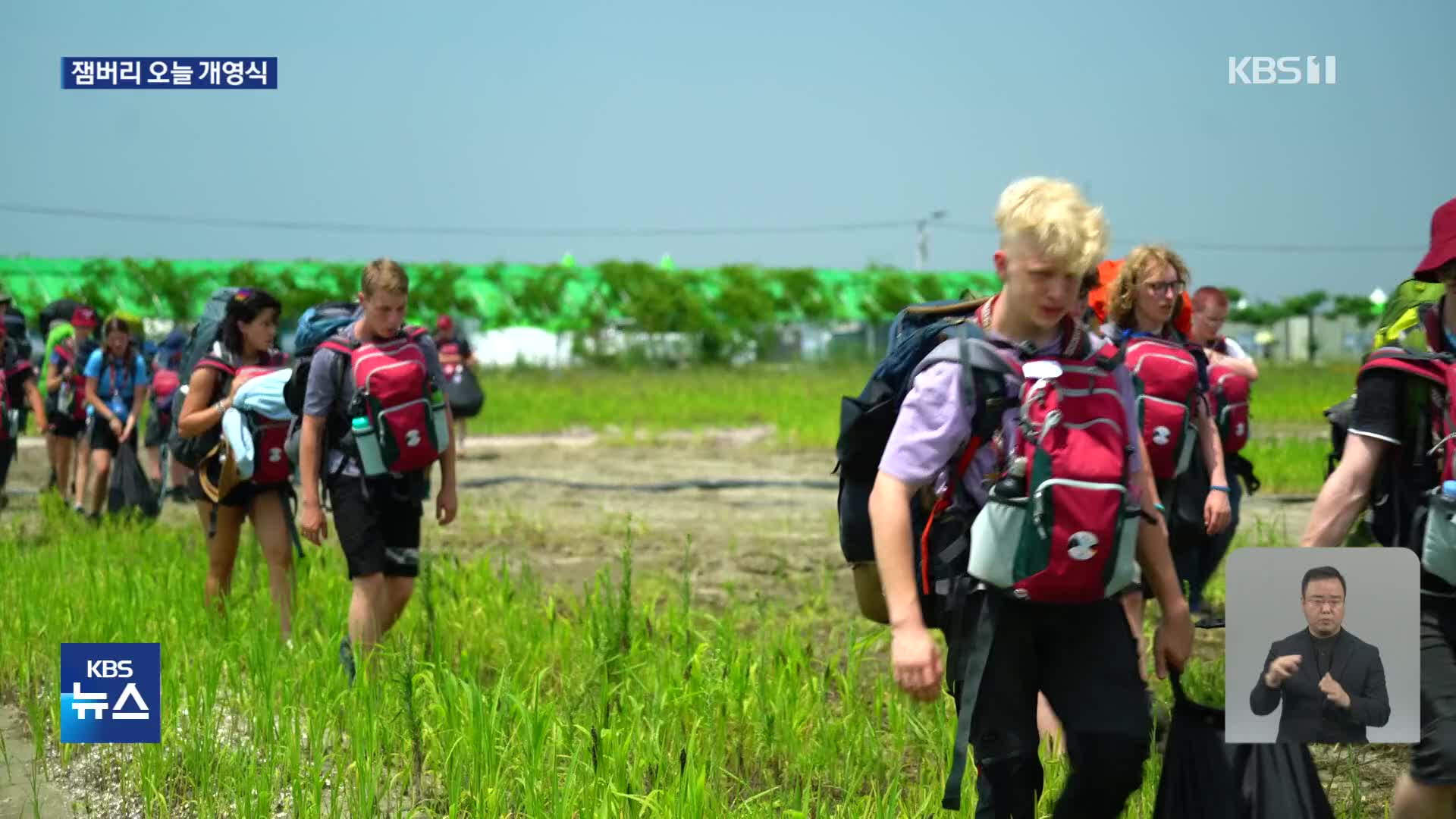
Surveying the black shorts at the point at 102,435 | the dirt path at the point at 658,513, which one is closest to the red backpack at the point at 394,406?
the dirt path at the point at 658,513

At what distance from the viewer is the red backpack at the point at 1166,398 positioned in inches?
201

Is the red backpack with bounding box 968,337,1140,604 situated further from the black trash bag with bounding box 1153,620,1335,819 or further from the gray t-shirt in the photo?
the gray t-shirt

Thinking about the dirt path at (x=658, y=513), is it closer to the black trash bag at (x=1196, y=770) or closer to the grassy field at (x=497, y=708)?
the grassy field at (x=497, y=708)

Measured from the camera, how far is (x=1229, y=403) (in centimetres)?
623

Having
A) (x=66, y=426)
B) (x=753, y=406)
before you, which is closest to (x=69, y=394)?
(x=66, y=426)

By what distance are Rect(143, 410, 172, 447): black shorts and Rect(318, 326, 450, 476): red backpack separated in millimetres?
6768

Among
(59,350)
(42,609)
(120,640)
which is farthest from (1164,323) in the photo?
(59,350)

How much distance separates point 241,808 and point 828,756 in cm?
162

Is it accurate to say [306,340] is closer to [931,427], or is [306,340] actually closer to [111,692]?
[111,692]

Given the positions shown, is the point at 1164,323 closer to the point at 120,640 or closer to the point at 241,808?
the point at 241,808

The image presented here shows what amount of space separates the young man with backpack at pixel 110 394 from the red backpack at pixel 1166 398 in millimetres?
7637

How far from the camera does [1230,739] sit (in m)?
2.99

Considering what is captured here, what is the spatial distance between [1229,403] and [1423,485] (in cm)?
305

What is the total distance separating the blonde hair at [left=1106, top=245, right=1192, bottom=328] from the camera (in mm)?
5199
